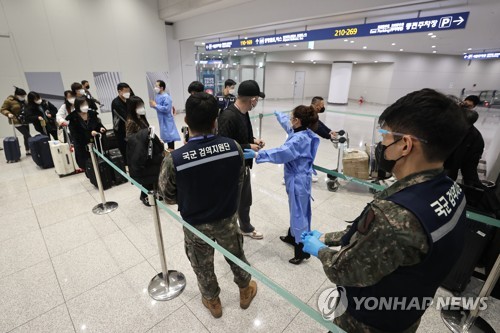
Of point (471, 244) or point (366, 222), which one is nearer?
point (366, 222)

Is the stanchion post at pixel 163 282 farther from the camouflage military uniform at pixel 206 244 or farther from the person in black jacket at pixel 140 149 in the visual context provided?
the person in black jacket at pixel 140 149

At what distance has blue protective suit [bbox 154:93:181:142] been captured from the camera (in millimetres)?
5344

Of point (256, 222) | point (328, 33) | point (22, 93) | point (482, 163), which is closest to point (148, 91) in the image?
point (22, 93)

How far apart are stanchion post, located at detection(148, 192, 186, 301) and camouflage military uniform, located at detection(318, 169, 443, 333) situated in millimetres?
1779

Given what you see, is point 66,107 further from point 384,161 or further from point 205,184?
point 384,161

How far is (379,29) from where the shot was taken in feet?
20.3

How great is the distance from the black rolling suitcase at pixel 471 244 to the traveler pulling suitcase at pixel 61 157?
6396 mm

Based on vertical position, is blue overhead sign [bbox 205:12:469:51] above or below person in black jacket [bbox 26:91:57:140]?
above

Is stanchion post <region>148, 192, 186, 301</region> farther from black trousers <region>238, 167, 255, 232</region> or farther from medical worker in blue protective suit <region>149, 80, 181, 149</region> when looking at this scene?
medical worker in blue protective suit <region>149, 80, 181, 149</region>

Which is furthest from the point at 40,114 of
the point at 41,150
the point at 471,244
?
the point at 471,244

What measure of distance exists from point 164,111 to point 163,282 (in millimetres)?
3898

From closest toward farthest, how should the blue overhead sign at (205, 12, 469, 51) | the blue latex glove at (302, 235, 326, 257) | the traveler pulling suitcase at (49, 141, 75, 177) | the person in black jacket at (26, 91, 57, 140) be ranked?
the blue latex glove at (302, 235, 326, 257)
the traveler pulling suitcase at (49, 141, 75, 177)
the blue overhead sign at (205, 12, 469, 51)
the person in black jacket at (26, 91, 57, 140)

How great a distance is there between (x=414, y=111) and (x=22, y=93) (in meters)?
8.16

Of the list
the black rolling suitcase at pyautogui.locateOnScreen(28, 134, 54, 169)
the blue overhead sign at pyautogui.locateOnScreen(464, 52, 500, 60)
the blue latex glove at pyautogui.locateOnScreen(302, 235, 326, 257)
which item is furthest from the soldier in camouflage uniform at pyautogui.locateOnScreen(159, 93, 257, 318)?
the blue overhead sign at pyautogui.locateOnScreen(464, 52, 500, 60)
